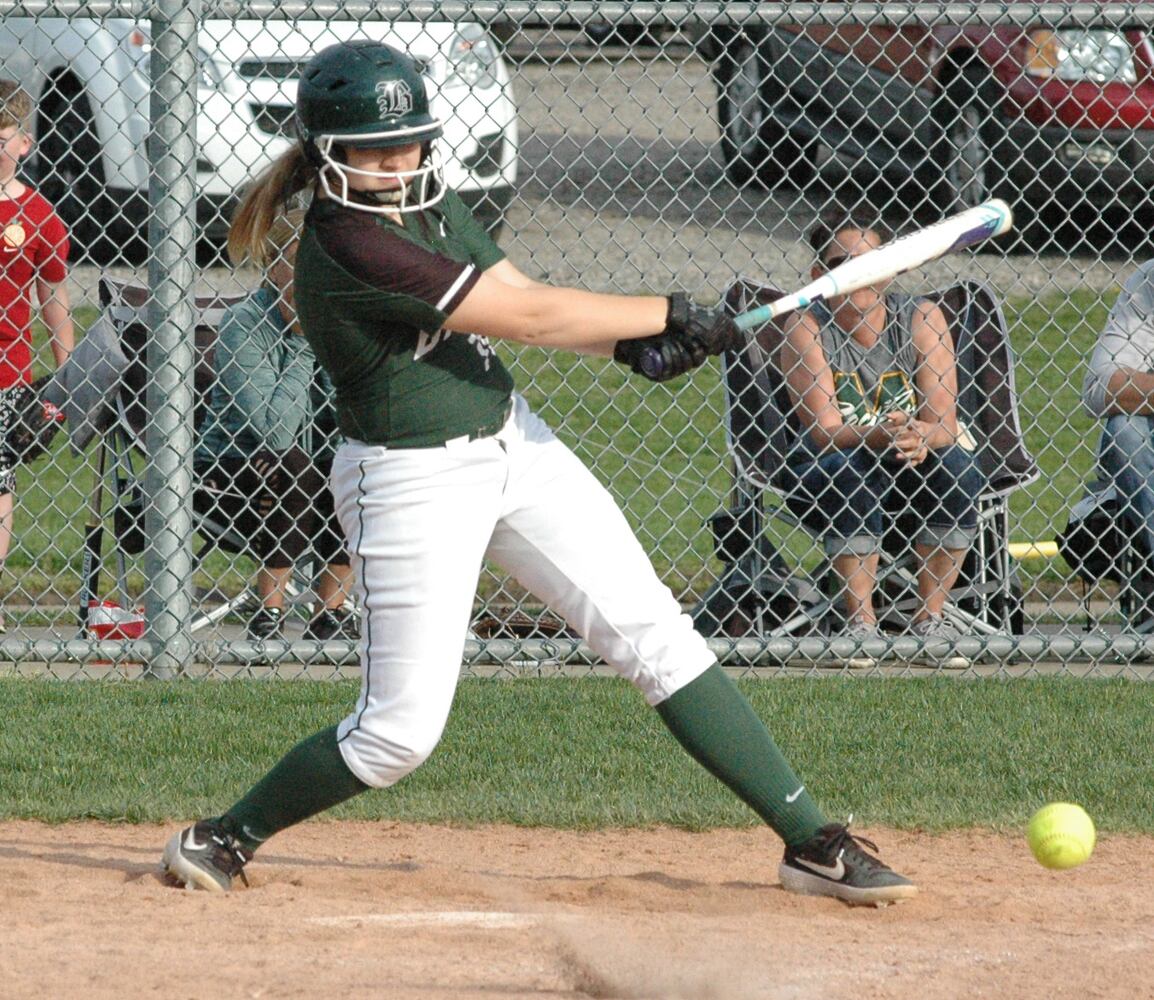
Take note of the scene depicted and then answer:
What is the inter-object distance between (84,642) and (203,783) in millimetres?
1188

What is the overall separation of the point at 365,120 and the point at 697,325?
752 millimetres

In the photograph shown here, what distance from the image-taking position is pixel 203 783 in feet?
15.5

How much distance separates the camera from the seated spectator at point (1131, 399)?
20.5 feet

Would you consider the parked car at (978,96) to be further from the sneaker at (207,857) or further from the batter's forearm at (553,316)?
the sneaker at (207,857)

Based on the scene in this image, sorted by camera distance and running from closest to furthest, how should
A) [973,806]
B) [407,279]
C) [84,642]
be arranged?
[407,279] < [973,806] < [84,642]

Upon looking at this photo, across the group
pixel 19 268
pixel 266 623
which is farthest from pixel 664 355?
pixel 19 268

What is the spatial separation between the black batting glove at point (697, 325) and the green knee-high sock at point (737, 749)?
724 mm

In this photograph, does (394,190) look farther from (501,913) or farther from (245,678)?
(245,678)

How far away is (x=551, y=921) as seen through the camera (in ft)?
11.8

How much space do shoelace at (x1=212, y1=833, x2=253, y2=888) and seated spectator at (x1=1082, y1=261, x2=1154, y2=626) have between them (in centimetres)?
361

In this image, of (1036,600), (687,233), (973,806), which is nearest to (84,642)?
(973,806)

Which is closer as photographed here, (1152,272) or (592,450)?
(1152,272)

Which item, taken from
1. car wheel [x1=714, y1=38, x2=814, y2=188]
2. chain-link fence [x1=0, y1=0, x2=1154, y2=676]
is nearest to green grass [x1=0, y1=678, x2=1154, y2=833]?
chain-link fence [x1=0, y1=0, x2=1154, y2=676]

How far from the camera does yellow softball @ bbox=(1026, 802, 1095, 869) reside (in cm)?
380
